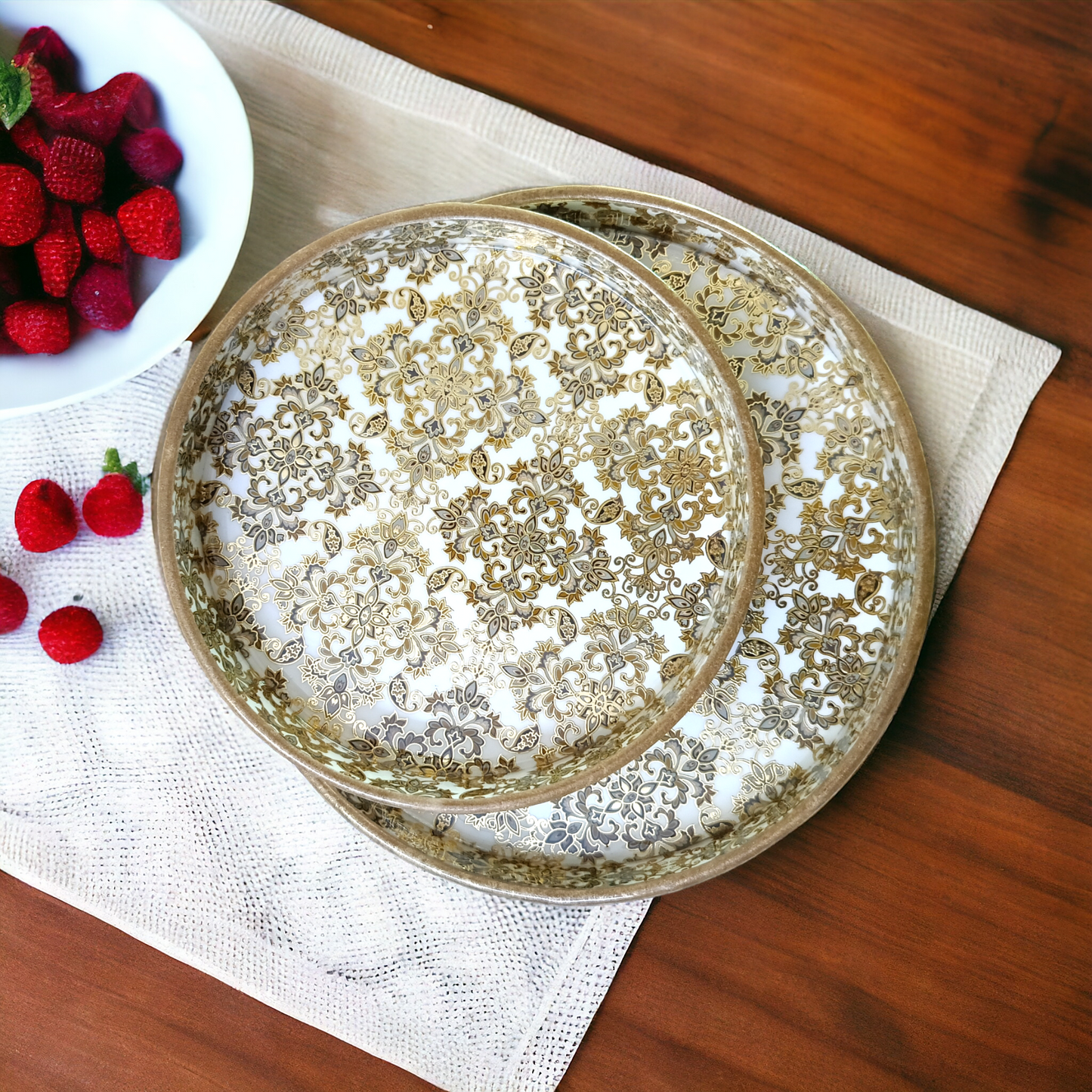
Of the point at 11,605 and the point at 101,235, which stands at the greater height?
the point at 101,235

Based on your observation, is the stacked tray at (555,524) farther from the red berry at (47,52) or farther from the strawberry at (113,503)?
the red berry at (47,52)

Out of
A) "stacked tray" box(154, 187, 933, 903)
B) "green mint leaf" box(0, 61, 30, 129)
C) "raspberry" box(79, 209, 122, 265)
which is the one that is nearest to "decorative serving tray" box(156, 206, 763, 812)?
"stacked tray" box(154, 187, 933, 903)

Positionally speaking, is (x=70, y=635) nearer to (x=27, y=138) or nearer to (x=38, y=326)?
(x=38, y=326)

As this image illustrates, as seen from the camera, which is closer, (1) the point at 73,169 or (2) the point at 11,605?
(1) the point at 73,169

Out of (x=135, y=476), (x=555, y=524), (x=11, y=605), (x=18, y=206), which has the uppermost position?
(x=18, y=206)

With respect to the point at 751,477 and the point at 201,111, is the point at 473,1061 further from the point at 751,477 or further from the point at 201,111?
the point at 201,111

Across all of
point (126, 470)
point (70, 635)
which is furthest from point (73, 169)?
point (70, 635)

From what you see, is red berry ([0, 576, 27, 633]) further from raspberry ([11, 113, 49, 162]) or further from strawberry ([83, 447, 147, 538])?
raspberry ([11, 113, 49, 162])
